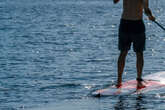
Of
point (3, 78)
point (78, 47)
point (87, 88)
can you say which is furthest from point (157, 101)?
point (78, 47)

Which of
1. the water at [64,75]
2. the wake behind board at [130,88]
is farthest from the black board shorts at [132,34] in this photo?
the water at [64,75]

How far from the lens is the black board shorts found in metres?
12.5

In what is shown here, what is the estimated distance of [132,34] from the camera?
41.0ft

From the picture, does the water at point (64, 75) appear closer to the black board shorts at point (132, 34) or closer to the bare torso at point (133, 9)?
the black board shorts at point (132, 34)

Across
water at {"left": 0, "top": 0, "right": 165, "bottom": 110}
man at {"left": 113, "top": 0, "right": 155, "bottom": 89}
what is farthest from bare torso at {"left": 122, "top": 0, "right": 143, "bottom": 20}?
water at {"left": 0, "top": 0, "right": 165, "bottom": 110}

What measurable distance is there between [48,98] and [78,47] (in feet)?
40.3

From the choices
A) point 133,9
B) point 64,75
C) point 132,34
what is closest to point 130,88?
point 132,34

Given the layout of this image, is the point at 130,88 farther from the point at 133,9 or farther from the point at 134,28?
the point at 133,9

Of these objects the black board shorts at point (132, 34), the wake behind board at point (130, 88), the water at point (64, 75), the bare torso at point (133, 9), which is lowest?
the water at point (64, 75)

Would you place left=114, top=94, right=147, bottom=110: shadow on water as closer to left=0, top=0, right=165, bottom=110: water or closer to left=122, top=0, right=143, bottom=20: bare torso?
left=0, top=0, right=165, bottom=110: water

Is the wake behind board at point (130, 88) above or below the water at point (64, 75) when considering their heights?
above

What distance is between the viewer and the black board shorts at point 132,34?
12.5 meters

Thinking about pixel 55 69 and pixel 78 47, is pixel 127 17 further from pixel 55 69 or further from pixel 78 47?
pixel 78 47

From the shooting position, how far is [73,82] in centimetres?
1453
